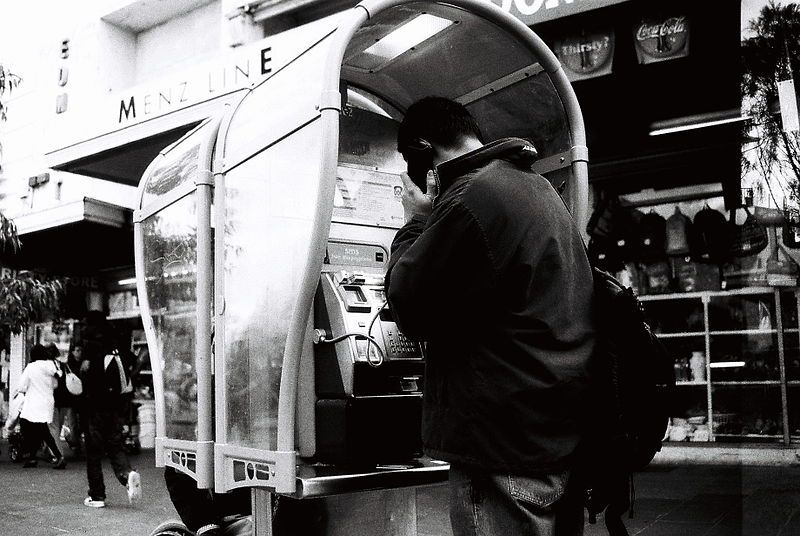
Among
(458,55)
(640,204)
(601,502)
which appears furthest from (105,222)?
(601,502)

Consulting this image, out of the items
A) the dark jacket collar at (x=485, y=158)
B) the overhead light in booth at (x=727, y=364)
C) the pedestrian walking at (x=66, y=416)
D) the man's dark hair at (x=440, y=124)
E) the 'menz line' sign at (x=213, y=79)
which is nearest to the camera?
the dark jacket collar at (x=485, y=158)

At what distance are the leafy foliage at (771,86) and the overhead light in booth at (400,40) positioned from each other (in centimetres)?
325

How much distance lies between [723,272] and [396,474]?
18.8ft

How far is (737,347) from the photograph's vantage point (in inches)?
300

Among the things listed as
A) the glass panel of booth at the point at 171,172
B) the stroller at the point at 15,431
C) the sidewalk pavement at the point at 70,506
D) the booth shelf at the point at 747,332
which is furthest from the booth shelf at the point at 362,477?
the stroller at the point at 15,431

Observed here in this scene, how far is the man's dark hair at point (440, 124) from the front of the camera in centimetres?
239

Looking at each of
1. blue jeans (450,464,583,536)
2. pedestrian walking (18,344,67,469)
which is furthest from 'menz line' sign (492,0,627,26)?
pedestrian walking (18,344,67,469)

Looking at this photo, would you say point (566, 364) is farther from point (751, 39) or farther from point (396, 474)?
point (751, 39)

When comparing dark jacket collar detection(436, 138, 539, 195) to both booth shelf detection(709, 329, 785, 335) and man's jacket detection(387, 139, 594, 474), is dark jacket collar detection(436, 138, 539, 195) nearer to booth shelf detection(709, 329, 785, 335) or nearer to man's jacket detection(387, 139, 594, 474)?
man's jacket detection(387, 139, 594, 474)

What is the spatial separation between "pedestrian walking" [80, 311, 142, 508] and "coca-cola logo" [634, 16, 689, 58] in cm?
559

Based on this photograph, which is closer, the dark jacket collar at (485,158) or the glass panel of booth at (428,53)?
the dark jacket collar at (485,158)

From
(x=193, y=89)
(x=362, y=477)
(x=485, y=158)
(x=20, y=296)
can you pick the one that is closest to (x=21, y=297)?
(x=20, y=296)

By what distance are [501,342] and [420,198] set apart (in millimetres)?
693

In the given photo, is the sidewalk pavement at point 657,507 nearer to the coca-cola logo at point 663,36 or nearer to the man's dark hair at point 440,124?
the coca-cola logo at point 663,36
